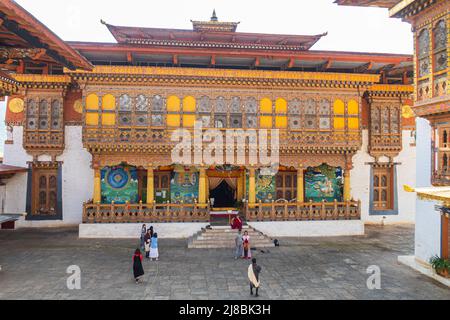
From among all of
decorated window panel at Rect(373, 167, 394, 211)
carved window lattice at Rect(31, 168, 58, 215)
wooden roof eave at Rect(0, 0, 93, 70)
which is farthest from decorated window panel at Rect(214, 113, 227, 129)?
decorated window panel at Rect(373, 167, 394, 211)

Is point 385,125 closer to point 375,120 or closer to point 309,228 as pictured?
point 375,120

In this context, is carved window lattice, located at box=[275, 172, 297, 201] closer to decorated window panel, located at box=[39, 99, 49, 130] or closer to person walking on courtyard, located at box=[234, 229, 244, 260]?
person walking on courtyard, located at box=[234, 229, 244, 260]

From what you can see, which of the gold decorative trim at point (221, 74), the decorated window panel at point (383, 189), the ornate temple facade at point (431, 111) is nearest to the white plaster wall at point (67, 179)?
the gold decorative trim at point (221, 74)

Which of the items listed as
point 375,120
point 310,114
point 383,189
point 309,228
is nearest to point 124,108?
point 310,114

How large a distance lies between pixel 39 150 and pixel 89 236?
6081 millimetres

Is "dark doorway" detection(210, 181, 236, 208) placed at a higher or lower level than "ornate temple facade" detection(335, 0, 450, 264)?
lower

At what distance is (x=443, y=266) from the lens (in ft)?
34.5

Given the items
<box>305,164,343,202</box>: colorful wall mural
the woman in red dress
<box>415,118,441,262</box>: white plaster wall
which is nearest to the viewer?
<box>415,118,441,262</box>: white plaster wall

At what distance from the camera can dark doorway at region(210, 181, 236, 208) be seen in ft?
65.4

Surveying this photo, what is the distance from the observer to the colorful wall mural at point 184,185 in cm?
1895

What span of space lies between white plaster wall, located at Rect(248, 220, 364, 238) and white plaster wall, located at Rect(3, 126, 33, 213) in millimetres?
12871

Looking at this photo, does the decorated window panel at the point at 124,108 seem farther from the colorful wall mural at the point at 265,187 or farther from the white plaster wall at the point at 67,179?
the colorful wall mural at the point at 265,187
